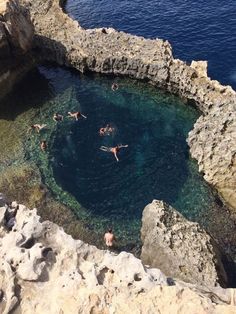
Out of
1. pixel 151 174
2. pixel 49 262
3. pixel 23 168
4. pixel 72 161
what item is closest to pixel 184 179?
pixel 151 174

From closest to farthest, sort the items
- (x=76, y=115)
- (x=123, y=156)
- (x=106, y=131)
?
1. (x=123, y=156)
2. (x=106, y=131)
3. (x=76, y=115)

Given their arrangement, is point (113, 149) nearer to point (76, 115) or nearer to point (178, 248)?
point (76, 115)

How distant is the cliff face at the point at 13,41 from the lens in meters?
50.1

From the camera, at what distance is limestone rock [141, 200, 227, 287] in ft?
95.6

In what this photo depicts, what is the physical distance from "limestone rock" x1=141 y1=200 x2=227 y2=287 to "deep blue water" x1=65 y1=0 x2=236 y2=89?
80.1 ft

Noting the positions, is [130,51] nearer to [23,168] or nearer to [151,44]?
[151,44]

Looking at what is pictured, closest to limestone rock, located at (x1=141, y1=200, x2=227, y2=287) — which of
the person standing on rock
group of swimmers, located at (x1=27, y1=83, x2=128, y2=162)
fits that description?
the person standing on rock

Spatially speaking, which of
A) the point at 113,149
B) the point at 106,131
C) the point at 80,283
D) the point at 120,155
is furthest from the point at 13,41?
the point at 80,283

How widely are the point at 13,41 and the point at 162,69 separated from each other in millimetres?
18614

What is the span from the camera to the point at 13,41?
5147 cm

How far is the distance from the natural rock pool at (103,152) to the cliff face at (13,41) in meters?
1.61

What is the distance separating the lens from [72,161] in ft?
144

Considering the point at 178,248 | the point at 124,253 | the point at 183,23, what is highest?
the point at 124,253

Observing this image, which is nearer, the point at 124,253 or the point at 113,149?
the point at 124,253
